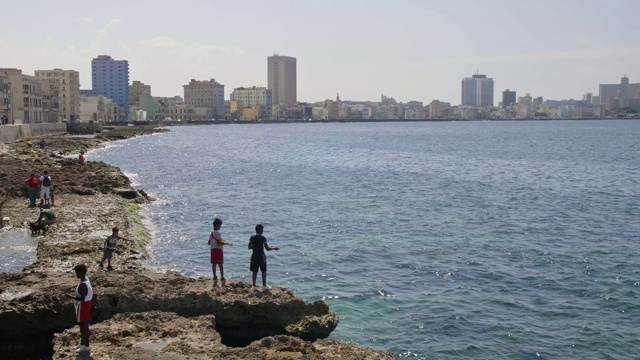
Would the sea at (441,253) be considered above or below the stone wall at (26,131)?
below

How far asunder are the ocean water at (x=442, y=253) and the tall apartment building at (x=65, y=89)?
414 ft

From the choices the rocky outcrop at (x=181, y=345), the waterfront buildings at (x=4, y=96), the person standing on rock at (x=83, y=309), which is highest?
the waterfront buildings at (x=4, y=96)

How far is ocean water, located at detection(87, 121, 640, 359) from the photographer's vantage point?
54.0 feet

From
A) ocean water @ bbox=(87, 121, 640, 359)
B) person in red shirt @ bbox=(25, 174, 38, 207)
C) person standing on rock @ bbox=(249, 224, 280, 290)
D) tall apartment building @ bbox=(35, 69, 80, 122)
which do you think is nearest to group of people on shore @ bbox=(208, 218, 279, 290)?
person standing on rock @ bbox=(249, 224, 280, 290)

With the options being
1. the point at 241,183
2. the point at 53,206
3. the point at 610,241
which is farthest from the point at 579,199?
the point at 53,206

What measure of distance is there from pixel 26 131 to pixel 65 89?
85696mm

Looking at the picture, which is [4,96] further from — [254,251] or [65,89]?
[254,251]

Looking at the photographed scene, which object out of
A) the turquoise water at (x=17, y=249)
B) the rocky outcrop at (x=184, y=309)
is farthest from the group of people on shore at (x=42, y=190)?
the rocky outcrop at (x=184, y=309)

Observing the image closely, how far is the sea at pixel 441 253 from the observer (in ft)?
54.0

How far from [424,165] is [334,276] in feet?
180

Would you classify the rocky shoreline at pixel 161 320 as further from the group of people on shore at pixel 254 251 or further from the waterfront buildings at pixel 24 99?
the waterfront buildings at pixel 24 99

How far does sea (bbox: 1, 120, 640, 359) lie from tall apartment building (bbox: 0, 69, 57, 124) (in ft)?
228

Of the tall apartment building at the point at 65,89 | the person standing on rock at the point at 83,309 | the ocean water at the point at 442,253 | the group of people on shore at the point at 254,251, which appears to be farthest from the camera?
the tall apartment building at the point at 65,89

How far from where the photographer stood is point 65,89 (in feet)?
570
